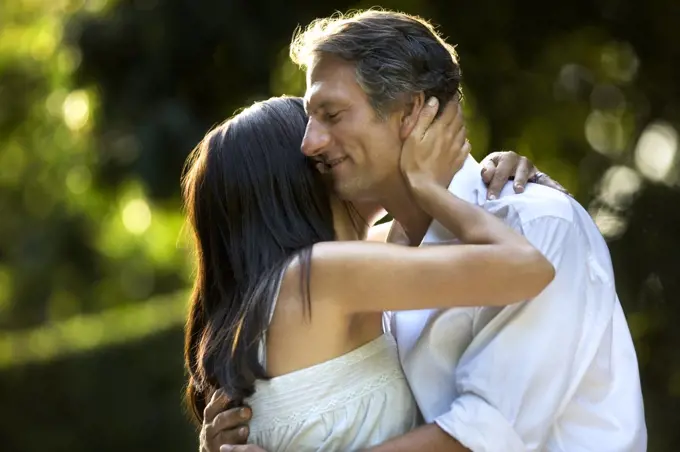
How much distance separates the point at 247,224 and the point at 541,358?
85 centimetres

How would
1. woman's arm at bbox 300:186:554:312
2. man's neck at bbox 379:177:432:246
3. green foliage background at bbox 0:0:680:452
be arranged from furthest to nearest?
1. green foliage background at bbox 0:0:680:452
2. man's neck at bbox 379:177:432:246
3. woman's arm at bbox 300:186:554:312

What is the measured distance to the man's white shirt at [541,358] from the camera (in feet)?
10.1

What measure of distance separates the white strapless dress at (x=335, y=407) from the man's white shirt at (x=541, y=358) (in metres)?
0.09

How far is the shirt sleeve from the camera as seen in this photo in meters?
3.06

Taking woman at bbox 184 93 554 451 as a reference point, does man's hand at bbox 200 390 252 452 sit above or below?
below

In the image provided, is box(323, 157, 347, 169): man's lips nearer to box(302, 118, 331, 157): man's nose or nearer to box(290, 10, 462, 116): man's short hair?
box(302, 118, 331, 157): man's nose

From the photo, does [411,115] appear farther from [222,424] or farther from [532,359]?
[222,424]

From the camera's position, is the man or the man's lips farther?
the man's lips

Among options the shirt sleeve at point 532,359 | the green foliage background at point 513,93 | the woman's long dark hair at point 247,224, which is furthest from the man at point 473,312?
the green foliage background at point 513,93

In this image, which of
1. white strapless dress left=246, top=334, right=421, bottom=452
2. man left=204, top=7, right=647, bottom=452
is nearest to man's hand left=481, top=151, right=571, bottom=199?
man left=204, top=7, right=647, bottom=452

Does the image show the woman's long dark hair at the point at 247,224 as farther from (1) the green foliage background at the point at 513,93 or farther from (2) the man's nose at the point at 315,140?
(1) the green foliage background at the point at 513,93

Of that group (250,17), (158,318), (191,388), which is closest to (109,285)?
(158,318)

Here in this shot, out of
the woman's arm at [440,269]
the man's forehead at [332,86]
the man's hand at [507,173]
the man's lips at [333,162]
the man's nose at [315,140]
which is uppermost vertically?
the man's forehead at [332,86]

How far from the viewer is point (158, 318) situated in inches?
412
